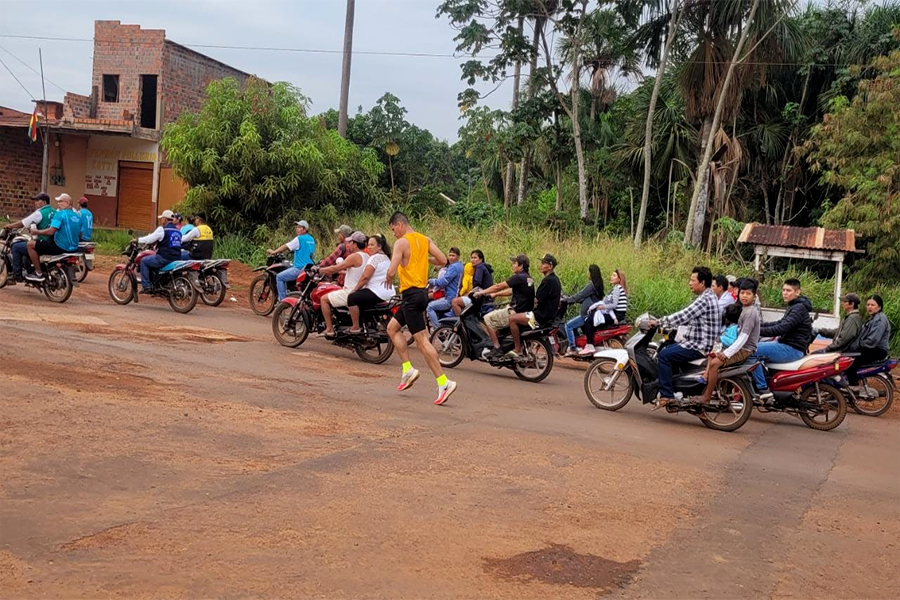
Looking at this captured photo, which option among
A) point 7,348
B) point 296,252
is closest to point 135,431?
point 7,348

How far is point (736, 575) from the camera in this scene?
548cm

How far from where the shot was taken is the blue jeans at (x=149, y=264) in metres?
16.1

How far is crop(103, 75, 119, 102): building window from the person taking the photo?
32.9 metres

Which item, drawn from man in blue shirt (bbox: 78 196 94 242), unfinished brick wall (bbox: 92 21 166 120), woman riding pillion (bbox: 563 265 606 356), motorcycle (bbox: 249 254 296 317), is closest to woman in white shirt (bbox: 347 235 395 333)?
woman riding pillion (bbox: 563 265 606 356)

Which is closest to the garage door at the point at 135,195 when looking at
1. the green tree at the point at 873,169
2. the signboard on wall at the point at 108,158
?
the signboard on wall at the point at 108,158

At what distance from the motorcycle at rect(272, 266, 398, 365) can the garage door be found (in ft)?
65.5

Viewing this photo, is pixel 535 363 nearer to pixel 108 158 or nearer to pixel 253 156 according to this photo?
pixel 253 156

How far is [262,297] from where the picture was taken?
18.0 meters

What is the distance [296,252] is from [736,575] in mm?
12197

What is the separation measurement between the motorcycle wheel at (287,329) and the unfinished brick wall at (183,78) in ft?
64.9

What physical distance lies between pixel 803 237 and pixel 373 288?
12.5 metres

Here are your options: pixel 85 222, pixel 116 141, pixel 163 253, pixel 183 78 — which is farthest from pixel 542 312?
pixel 183 78

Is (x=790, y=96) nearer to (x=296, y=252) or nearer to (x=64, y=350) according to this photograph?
(x=296, y=252)

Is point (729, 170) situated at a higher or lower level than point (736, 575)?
higher
